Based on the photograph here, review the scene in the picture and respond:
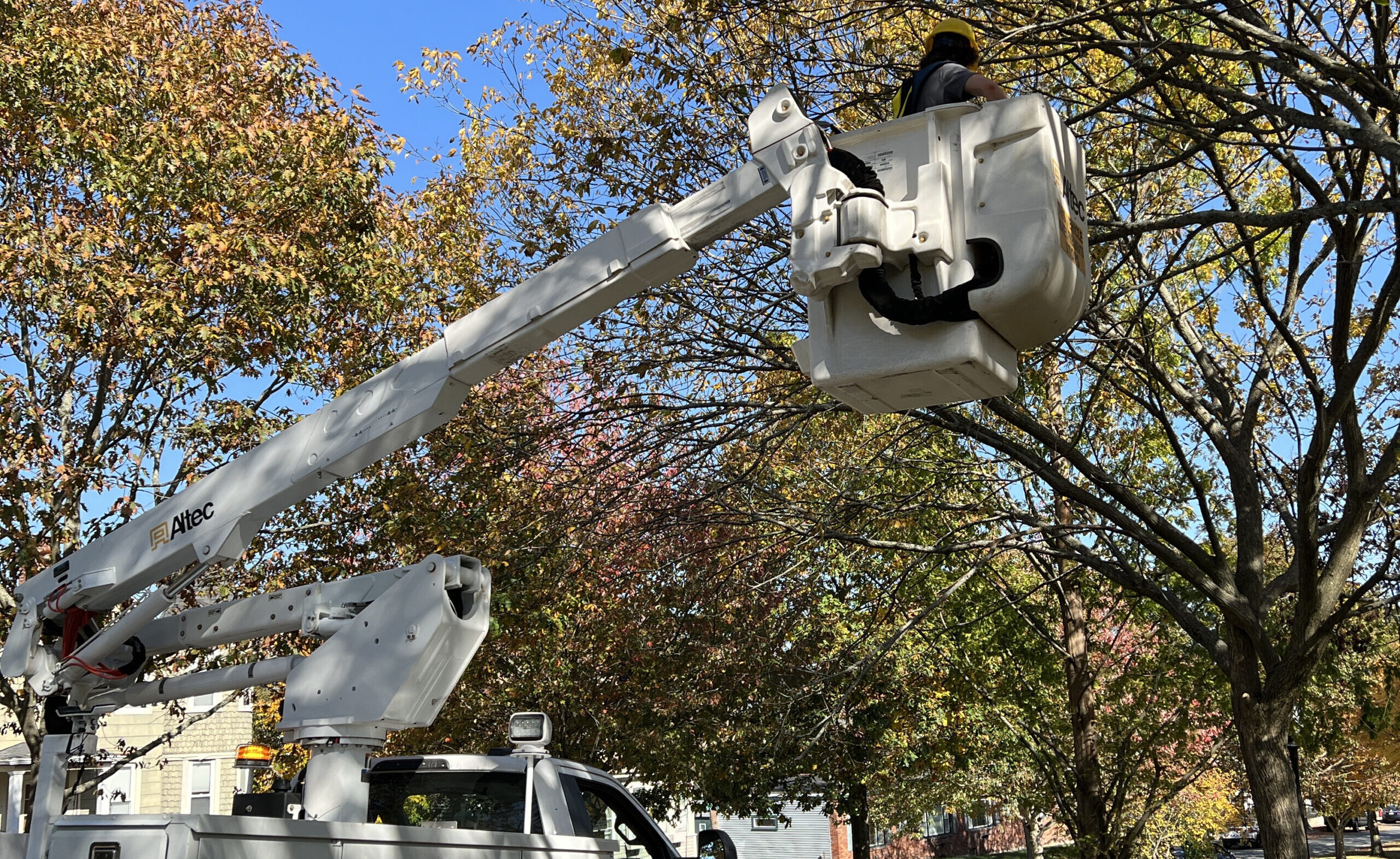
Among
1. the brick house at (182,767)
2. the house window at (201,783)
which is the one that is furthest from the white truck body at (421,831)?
the house window at (201,783)

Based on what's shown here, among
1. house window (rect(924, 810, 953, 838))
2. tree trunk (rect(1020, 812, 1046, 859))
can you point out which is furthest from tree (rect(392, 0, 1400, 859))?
house window (rect(924, 810, 953, 838))

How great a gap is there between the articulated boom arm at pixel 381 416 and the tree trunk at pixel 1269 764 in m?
8.18

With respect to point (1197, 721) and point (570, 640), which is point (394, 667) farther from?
point (1197, 721)

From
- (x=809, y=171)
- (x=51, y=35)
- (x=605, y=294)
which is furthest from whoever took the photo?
(x=51, y=35)

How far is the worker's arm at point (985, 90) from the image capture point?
5184 millimetres

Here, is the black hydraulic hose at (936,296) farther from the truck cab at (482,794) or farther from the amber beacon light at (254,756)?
the amber beacon light at (254,756)

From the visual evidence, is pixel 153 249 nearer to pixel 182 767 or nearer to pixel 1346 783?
pixel 182 767

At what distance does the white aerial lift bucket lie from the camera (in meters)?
4.75

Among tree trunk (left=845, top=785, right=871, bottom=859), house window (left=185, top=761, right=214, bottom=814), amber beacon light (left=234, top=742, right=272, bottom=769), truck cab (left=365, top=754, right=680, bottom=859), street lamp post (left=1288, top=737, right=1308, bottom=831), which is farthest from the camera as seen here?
house window (left=185, top=761, right=214, bottom=814)

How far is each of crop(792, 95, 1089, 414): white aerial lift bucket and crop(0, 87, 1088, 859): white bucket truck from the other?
0.4 inches

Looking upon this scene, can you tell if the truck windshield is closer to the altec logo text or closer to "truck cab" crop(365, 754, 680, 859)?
"truck cab" crop(365, 754, 680, 859)

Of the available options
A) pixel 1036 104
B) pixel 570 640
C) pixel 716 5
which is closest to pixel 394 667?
pixel 1036 104

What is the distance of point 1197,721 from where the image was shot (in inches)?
656

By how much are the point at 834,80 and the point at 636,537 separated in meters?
4.60
